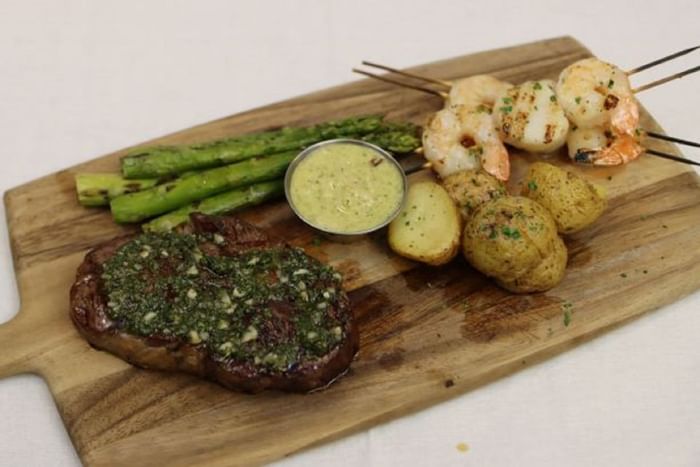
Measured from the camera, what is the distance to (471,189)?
5.93 meters

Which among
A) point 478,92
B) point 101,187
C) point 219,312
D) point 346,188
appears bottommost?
point 219,312

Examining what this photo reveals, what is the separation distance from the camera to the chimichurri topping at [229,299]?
505 cm

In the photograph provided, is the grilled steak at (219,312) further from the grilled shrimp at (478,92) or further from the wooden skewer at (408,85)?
the wooden skewer at (408,85)

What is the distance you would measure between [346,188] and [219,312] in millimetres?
1374

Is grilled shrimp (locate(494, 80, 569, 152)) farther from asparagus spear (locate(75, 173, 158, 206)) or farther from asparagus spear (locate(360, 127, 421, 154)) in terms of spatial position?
asparagus spear (locate(75, 173, 158, 206))

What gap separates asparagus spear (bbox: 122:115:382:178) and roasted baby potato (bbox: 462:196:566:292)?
56.4 inches

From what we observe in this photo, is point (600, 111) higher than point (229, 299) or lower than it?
higher

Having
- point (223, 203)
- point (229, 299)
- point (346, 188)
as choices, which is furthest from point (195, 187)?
point (229, 299)

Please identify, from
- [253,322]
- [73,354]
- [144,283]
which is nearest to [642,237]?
[253,322]

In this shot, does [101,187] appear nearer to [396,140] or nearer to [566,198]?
[396,140]

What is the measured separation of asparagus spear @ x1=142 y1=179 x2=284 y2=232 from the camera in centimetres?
604

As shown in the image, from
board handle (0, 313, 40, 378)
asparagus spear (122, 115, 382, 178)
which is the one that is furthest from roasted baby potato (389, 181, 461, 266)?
board handle (0, 313, 40, 378)

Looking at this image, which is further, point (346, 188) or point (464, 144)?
point (464, 144)

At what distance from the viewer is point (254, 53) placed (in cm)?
830
